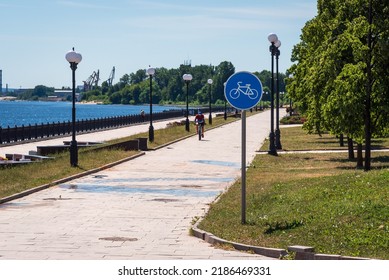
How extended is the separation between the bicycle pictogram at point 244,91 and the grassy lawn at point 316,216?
2.19 m

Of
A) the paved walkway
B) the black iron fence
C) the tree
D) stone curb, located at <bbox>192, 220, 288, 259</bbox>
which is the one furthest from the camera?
the black iron fence

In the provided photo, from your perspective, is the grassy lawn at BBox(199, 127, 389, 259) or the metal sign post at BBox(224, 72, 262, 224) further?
the metal sign post at BBox(224, 72, 262, 224)

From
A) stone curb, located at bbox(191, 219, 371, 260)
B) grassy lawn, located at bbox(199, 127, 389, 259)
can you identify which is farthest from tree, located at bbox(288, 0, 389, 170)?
stone curb, located at bbox(191, 219, 371, 260)

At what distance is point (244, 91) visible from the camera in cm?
1357

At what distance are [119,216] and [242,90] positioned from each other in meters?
3.91

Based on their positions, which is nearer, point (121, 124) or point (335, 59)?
point (335, 59)

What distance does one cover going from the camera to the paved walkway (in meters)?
11.6

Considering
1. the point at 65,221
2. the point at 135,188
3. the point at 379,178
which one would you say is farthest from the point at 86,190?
the point at 379,178

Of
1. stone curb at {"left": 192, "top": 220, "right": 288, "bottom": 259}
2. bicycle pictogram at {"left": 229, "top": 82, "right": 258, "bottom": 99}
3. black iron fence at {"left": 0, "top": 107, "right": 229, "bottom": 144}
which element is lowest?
black iron fence at {"left": 0, "top": 107, "right": 229, "bottom": 144}

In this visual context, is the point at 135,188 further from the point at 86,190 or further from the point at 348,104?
the point at 348,104

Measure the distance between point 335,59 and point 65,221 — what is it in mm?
14016

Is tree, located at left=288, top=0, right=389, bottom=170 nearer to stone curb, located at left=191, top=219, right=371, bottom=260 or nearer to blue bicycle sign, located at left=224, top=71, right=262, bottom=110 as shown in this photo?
blue bicycle sign, located at left=224, top=71, right=262, bottom=110

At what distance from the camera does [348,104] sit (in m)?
24.8

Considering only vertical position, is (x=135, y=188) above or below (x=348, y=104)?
below
